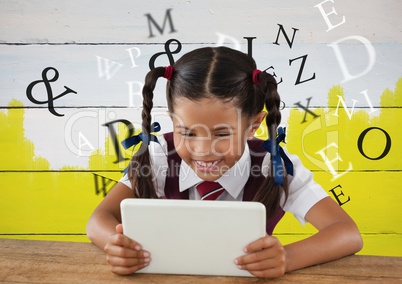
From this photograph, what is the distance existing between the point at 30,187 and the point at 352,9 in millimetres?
1354

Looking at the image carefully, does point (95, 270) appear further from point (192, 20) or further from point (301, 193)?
point (192, 20)

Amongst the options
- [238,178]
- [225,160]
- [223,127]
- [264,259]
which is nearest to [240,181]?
[238,178]

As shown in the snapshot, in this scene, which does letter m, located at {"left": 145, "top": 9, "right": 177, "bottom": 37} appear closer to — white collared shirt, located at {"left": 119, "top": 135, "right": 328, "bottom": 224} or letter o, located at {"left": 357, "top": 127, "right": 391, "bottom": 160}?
white collared shirt, located at {"left": 119, "top": 135, "right": 328, "bottom": 224}

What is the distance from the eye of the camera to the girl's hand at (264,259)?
78 centimetres

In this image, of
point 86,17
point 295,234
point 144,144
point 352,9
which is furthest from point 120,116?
point 352,9

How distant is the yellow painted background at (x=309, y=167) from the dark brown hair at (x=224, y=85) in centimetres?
67

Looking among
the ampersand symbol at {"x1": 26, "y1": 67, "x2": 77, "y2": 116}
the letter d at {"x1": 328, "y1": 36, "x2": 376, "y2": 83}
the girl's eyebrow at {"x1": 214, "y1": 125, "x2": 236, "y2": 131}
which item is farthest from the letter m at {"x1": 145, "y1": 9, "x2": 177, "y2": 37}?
the girl's eyebrow at {"x1": 214, "y1": 125, "x2": 236, "y2": 131}

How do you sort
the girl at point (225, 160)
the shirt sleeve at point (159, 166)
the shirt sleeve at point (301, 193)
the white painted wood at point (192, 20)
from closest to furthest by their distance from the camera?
the girl at point (225, 160), the shirt sleeve at point (301, 193), the shirt sleeve at point (159, 166), the white painted wood at point (192, 20)

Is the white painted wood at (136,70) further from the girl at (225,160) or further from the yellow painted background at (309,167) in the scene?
the girl at (225,160)

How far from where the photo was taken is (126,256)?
795 mm

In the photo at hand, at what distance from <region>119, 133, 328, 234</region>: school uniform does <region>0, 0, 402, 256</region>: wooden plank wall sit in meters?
0.52

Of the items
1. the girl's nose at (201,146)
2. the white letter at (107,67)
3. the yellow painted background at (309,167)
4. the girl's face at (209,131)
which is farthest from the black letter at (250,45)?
the girl's nose at (201,146)

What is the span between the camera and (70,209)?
1.90 m

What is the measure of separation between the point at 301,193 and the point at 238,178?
163 mm
